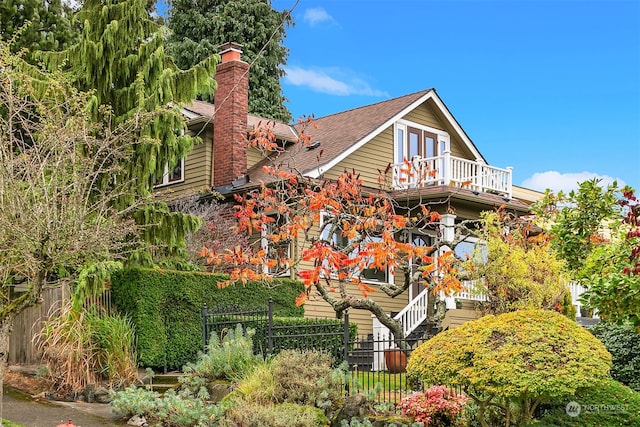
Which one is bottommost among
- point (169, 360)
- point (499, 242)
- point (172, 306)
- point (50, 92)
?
point (169, 360)

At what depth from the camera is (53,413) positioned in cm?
1288

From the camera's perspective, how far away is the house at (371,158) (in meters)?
22.3

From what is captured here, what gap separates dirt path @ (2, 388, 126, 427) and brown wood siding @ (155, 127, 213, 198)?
33.7 ft

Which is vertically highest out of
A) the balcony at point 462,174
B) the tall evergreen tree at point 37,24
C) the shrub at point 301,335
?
the tall evergreen tree at point 37,24

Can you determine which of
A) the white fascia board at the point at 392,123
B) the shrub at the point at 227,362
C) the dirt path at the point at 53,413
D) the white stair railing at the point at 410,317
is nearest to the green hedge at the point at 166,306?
the dirt path at the point at 53,413

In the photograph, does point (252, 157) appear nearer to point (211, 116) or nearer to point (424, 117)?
point (211, 116)

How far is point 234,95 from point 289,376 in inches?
483

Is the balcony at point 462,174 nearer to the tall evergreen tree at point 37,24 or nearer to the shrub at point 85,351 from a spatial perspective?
the tall evergreen tree at point 37,24

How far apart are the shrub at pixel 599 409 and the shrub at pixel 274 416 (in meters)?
2.80

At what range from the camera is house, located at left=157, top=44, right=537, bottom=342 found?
22.3 m

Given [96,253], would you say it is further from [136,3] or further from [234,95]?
[234,95]

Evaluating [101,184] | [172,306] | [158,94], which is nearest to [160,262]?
[172,306]

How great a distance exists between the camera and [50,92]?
595 inches

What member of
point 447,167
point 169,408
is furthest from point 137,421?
point 447,167
